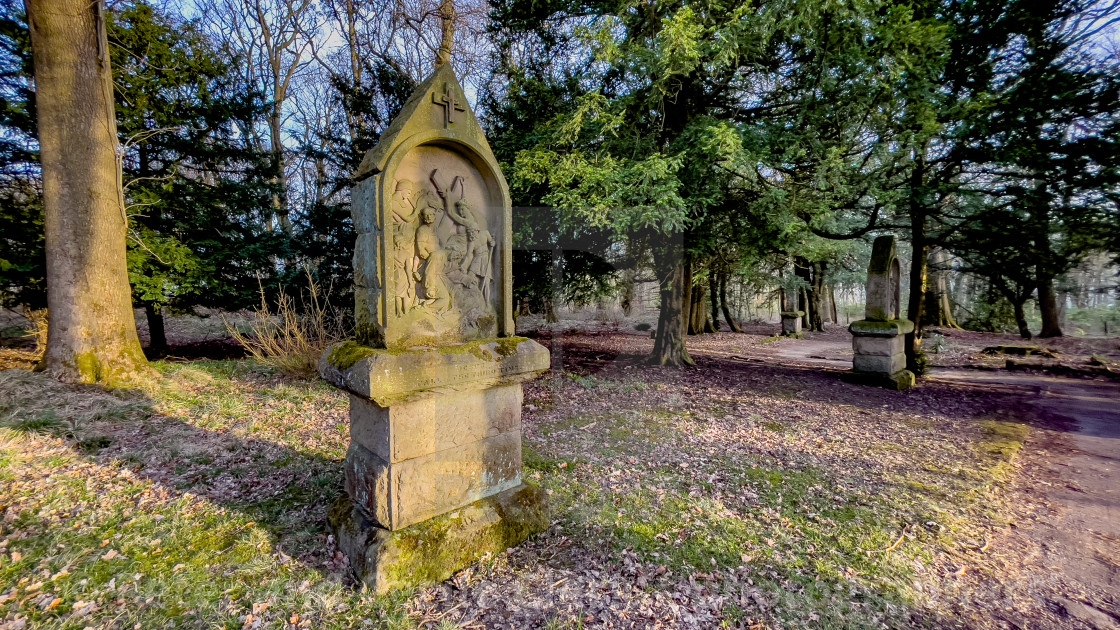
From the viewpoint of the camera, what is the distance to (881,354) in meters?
7.93

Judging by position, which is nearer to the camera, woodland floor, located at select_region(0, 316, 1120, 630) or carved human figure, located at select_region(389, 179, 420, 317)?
woodland floor, located at select_region(0, 316, 1120, 630)

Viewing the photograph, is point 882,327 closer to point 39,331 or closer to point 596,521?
point 596,521

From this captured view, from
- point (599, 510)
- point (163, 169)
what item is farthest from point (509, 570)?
point (163, 169)

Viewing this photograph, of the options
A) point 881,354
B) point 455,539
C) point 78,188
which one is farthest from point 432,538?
point 881,354

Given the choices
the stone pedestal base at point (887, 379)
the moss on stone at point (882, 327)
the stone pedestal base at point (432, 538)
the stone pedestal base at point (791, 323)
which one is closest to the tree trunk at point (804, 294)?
the stone pedestal base at point (791, 323)

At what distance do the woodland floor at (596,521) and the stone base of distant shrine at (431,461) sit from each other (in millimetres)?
150

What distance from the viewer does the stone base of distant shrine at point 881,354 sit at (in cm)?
777

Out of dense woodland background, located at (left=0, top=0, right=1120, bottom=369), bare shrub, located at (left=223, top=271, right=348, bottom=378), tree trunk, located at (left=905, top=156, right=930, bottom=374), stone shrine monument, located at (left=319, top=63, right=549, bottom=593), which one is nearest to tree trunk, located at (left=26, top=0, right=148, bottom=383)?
dense woodland background, located at (left=0, top=0, right=1120, bottom=369)

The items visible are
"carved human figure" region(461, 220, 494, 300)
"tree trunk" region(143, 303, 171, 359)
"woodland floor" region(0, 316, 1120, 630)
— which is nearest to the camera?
"woodland floor" region(0, 316, 1120, 630)

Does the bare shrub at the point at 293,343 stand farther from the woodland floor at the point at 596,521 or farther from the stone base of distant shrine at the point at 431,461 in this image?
the stone base of distant shrine at the point at 431,461

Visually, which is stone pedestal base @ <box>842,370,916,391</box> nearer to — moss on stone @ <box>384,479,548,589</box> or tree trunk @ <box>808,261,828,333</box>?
moss on stone @ <box>384,479,548,589</box>

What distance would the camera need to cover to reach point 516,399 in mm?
3225

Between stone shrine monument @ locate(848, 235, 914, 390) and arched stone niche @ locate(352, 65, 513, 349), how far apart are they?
7.42 m

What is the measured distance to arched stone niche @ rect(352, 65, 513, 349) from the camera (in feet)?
8.88
